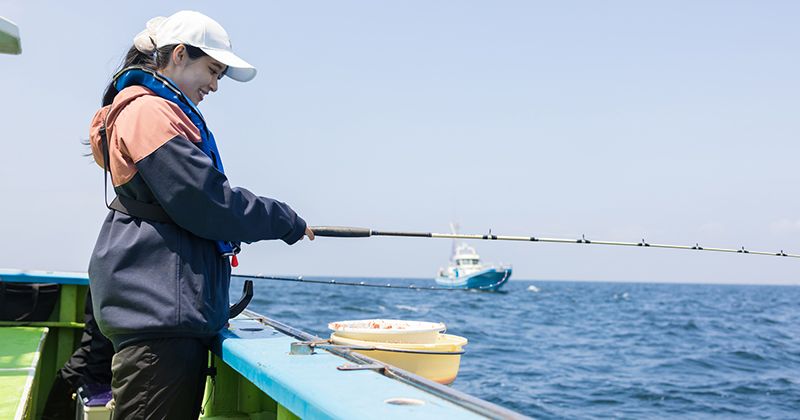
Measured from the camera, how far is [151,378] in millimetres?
1749

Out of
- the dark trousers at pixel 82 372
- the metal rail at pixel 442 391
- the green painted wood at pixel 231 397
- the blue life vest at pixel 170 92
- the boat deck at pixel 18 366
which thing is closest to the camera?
the metal rail at pixel 442 391

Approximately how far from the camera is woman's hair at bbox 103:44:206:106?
6.24 feet

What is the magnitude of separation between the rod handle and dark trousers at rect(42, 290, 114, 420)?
131 cm

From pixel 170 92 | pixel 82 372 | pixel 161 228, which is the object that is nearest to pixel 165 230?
pixel 161 228

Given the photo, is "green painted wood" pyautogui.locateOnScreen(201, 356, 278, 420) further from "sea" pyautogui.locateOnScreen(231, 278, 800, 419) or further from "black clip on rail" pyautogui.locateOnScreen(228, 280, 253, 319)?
"sea" pyautogui.locateOnScreen(231, 278, 800, 419)

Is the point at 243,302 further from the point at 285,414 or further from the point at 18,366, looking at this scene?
the point at 18,366

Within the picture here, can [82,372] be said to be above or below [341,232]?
below

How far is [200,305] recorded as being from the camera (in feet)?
5.74

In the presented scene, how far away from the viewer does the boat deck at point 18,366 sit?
2266 mm

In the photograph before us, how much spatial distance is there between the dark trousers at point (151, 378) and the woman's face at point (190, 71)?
71 centimetres

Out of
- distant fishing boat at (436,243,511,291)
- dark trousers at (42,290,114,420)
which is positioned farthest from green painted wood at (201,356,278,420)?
distant fishing boat at (436,243,511,291)

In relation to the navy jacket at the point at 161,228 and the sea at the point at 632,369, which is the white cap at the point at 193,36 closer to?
the navy jacket at the point at 161,228

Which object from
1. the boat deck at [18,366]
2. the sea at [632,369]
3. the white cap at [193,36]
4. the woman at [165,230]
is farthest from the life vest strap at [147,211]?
the sea at [632,369]

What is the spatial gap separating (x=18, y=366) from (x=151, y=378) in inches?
55.2
